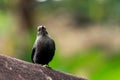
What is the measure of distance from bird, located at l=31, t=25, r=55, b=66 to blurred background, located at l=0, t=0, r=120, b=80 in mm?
1707

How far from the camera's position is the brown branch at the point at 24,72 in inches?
299

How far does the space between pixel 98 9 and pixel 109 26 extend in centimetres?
88

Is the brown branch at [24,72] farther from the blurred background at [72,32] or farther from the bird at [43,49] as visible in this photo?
the blurred background at [72,32]

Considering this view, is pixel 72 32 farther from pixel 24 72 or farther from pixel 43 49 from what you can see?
pixel 24 72

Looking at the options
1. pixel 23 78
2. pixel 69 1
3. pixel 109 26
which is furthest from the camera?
pixel 69 1

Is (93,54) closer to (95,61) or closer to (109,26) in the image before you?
(95,61)

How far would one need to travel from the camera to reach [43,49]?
897 cm

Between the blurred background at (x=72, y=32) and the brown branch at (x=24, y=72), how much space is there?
94.5 inches

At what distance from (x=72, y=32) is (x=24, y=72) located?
756 cm

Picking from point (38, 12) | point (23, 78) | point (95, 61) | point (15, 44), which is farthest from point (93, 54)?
point (23, 78)

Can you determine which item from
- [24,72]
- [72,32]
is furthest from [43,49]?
[72,32]

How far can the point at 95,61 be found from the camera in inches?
472

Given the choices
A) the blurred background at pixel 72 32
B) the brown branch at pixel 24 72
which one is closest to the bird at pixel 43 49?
the brown branch at pixel 24 72

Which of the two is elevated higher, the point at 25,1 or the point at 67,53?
the point at 25,1
